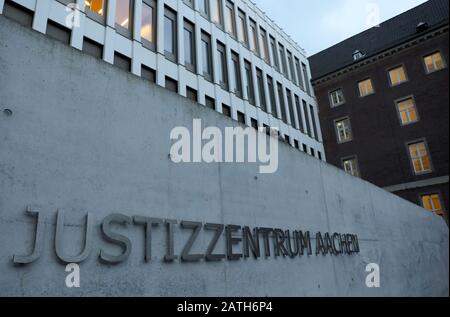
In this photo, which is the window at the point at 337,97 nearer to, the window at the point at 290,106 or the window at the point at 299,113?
the window at the point at 299,113

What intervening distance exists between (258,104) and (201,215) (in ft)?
57.7

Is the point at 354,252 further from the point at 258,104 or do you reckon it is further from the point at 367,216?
the point at 258,104

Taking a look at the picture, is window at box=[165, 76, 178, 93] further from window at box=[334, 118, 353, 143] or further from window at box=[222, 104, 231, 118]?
window at box=[334, 118, 353, 143]

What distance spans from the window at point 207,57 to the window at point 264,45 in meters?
6.24

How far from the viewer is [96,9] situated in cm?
1420

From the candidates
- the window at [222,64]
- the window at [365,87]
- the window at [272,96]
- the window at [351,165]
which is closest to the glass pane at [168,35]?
the window at [222,64]

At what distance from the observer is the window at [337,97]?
3120 cm

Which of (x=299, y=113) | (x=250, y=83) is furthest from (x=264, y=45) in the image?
(x=299, y=113)

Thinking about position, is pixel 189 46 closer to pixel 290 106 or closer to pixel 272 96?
pixel 272 96

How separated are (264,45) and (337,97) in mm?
10781

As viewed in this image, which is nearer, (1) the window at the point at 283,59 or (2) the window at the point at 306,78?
(1) the window at the point at 283,59

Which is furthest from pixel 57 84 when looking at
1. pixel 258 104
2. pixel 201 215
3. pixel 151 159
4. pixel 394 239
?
pixel 258 104

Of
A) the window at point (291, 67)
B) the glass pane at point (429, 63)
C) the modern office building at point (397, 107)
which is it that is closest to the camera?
the modern office building at point (397, 107)

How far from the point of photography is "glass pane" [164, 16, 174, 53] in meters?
16.9
